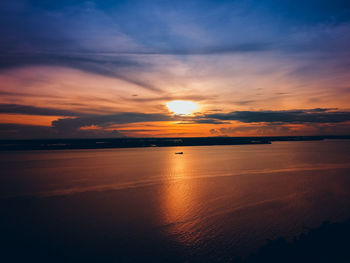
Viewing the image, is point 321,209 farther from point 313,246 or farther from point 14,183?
point 14,183

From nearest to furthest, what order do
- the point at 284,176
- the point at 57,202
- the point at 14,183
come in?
the point at 57,202, the point at 14,183, the point at 284,176

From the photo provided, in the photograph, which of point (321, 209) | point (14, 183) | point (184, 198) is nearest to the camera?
point (321, 209)

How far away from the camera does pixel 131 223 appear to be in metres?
14.4

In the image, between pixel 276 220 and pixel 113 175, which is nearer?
pixel 276 220

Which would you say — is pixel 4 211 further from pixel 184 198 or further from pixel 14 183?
pixel 184 198

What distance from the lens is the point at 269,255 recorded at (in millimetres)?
10109

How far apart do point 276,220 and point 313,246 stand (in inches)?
153

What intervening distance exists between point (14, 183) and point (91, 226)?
1926 cm

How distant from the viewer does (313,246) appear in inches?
417

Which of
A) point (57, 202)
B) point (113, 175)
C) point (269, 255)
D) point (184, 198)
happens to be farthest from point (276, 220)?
point (113, 175)

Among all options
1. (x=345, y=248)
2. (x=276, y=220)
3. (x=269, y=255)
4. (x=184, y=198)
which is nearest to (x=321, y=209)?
(x=276, y=220)

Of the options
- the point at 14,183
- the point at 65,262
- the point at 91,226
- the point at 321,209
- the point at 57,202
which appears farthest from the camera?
the point at 14,183

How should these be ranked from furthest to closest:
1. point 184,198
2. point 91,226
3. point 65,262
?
point 184,198
point 91,226
point 65,262

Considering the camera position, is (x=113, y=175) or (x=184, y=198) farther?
(x=113, y=175)
